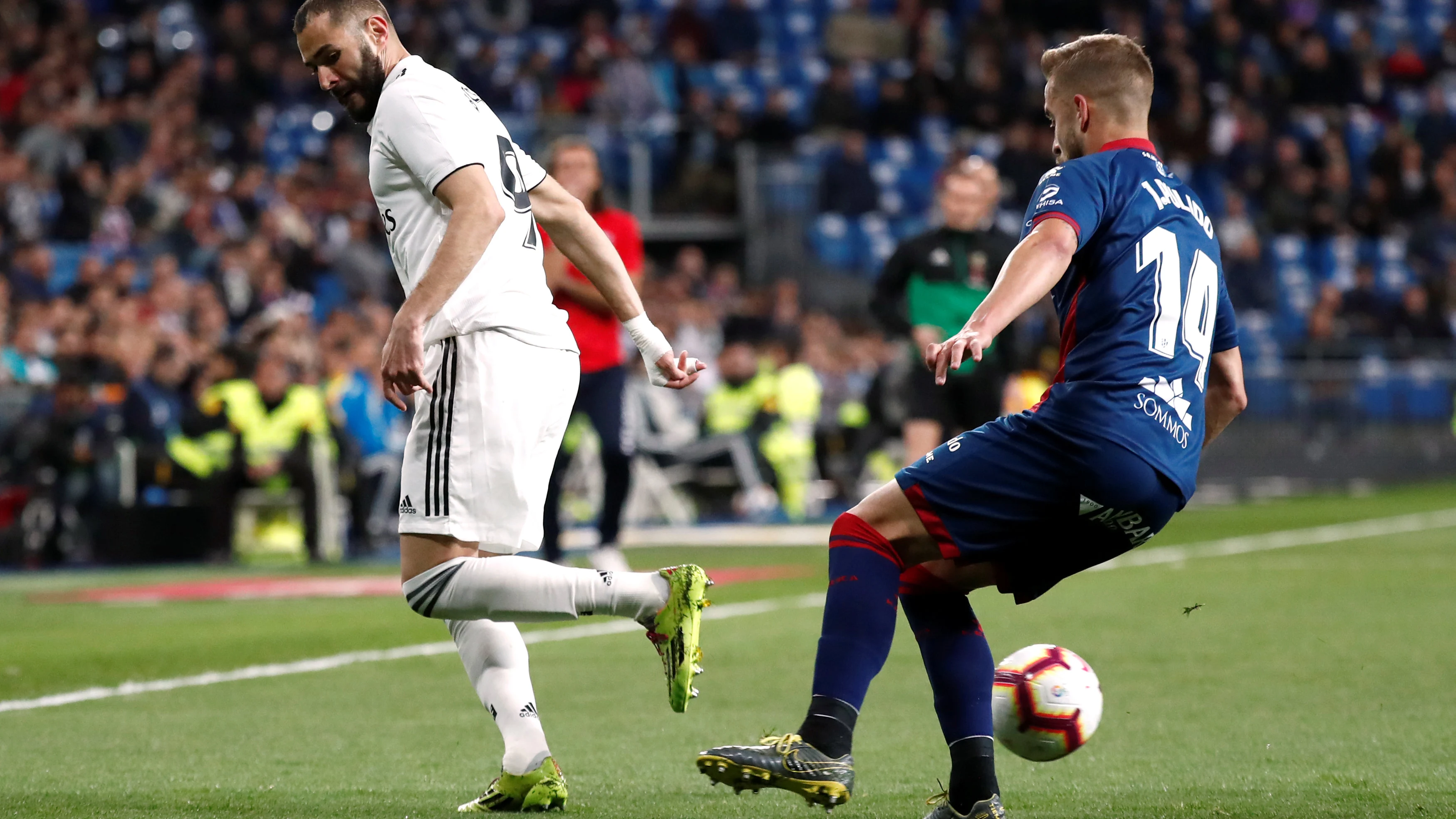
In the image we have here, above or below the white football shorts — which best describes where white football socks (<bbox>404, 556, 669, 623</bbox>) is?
below

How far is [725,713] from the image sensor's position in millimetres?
6391

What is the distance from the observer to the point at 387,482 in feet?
51.3

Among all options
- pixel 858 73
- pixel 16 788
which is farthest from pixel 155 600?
pixel 858 73

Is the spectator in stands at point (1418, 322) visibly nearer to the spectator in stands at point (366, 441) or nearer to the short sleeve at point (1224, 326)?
the spectator in stands at point (366, 441)

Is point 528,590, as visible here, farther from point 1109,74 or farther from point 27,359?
point 27,359

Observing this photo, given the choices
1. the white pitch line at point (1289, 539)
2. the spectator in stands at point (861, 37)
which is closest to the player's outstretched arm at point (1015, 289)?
the white pitch line at point (1289, 539)

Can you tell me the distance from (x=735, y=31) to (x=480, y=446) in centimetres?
2267

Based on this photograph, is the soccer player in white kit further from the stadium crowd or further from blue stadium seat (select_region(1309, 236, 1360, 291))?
blue stadium seat (select_region(1309, 236, 1360, 291))

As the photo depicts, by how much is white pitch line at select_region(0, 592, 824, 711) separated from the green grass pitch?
14 cm

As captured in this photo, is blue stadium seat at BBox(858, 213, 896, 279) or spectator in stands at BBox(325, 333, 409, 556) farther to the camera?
blue stadium seat at BBox(858, 213, 896, 279)

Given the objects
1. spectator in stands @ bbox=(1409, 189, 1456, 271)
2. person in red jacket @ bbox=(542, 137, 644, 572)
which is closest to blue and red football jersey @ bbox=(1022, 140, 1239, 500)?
person in red jacket @ bbox=(542, 137, 644, 572)

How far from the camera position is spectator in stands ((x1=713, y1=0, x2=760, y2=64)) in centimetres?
2634

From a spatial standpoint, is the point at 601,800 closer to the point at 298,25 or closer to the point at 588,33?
the point at 298,25

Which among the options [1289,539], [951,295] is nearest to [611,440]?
[951,295]
